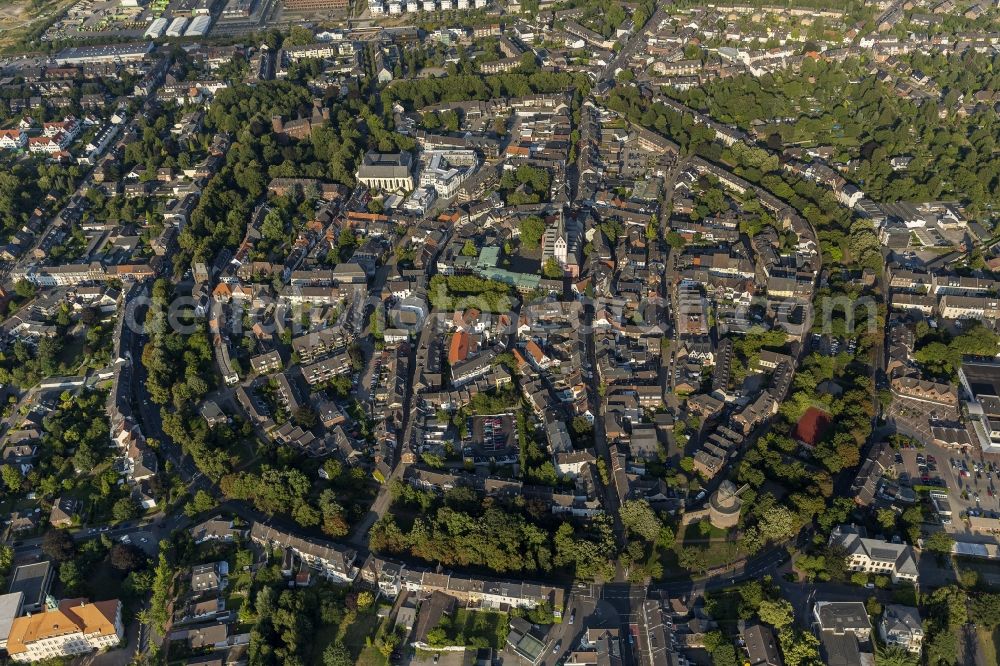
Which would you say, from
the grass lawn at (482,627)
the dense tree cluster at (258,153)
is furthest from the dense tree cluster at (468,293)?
the grass lawn at (482,627)

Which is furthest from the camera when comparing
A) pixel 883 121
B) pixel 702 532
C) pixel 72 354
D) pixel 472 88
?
pixel 472 88

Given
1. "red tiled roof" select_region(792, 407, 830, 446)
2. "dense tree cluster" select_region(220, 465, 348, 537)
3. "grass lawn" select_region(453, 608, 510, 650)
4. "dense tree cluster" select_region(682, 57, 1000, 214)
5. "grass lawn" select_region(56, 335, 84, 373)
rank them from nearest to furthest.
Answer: "grass lawn" select_region(453, 608, 510, 650), "dense tree cluster" select_region(220, 465, 348, 537), "red tiled roof" select_region(792, 407, 830, 446), "grass lawn" select_region(56, 335, 84, 373), "dense tree cluster" select_region(682, 57, 1000, 214)

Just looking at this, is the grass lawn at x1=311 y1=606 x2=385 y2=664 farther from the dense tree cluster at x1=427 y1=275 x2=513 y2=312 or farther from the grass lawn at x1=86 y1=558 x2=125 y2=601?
the dense tree cluster at x1=427 y1=275 x2=513 y2=312

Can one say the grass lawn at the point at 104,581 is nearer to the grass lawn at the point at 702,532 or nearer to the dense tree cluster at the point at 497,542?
the dense tree cluster at the point at 497,542

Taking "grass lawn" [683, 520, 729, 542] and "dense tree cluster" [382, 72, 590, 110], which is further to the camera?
"dense tree cluster" [382, 72, 590, 110]

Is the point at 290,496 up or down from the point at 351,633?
up

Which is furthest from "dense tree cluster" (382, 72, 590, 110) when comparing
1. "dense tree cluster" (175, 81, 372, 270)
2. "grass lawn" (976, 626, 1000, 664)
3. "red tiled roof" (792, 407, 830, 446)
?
"grass lawn" (976, 626, 1000, 664)

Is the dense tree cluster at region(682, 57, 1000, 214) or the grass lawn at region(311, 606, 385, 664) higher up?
the dense tree cluster at region(682, 57, 1000, 214)

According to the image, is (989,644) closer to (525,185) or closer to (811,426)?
(811,426)

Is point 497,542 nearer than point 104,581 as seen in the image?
Yes

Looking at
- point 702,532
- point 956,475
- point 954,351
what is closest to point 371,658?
point 702,532
